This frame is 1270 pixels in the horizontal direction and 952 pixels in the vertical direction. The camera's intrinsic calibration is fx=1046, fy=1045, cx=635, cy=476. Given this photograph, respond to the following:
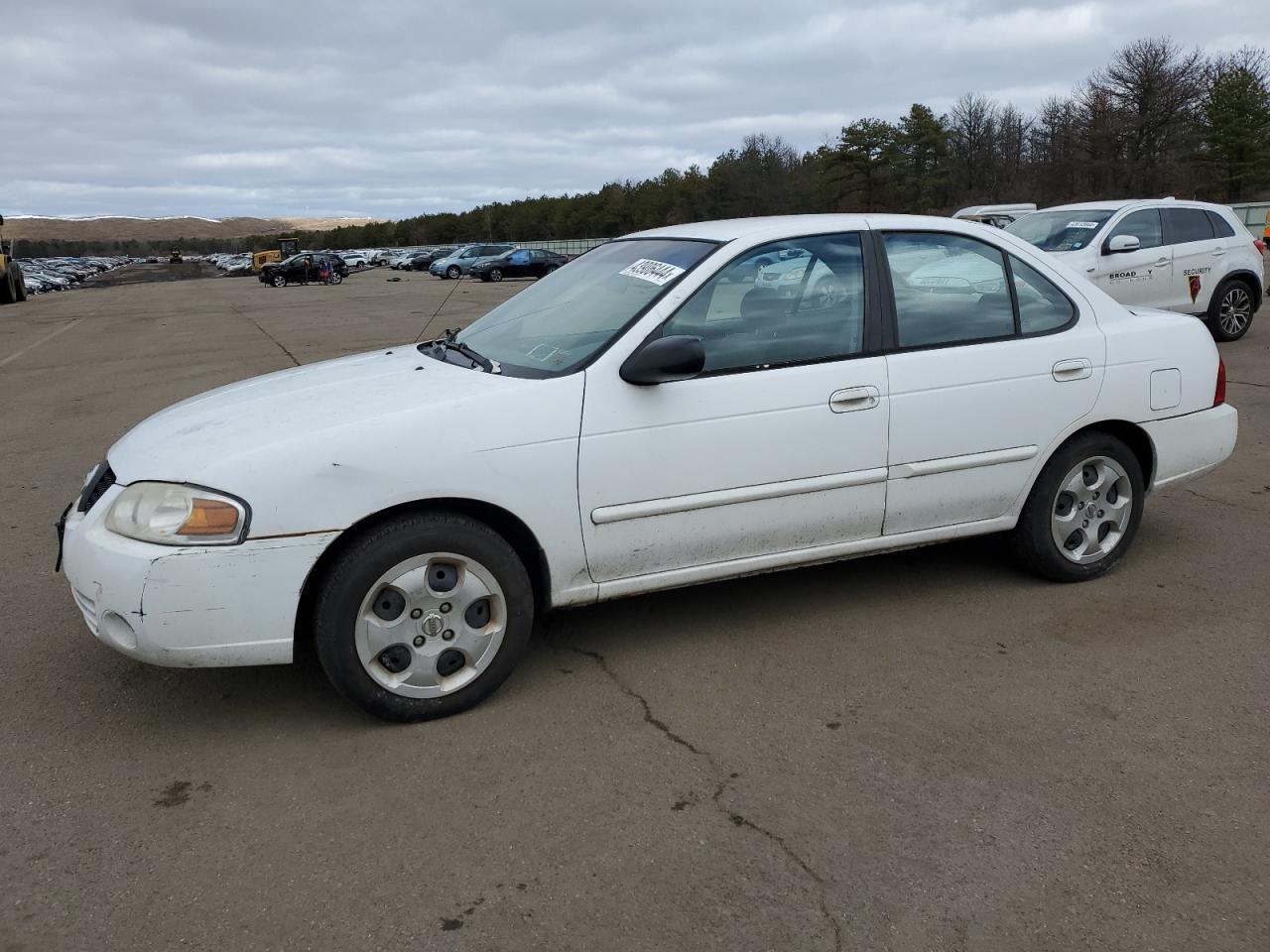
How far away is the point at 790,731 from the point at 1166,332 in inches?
106

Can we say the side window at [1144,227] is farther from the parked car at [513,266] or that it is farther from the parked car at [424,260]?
the parked car at [424,260]

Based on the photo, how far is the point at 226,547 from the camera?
3.20 meters

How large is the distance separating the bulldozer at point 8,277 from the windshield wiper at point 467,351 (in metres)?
36.9

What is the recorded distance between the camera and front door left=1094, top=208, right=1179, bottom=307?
1114 cm

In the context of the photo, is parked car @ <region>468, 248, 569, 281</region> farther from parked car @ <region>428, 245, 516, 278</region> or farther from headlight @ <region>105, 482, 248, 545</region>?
headlight @ <region>105, 482, 248, 545</region>

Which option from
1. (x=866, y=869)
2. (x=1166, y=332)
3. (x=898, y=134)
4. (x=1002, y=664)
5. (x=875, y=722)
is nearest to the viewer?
(x=866, y=869)

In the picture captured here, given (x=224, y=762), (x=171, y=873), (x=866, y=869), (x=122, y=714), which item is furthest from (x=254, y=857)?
(x=866, y=869)

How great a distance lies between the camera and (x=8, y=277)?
36.4 m

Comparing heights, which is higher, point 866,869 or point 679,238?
point 679,238

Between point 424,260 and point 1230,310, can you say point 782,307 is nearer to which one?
point 1230,310

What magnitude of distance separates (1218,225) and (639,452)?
36.1 feet

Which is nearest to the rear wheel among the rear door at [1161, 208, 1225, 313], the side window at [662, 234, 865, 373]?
the rear door at [1161, 208, 1225, 313]

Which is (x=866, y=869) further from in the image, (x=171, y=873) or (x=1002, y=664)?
A: (x=171, y=873)

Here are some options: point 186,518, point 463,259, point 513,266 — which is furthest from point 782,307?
point 463,259
